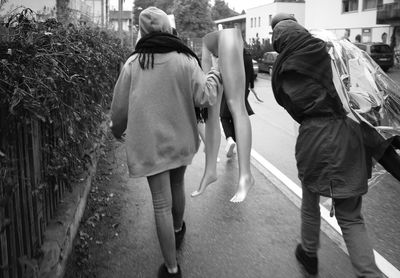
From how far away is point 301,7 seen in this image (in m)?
58.8

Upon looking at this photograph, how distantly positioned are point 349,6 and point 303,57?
42.6m

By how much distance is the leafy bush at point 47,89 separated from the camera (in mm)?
2326

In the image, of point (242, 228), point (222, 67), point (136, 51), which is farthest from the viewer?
point (242, 228)

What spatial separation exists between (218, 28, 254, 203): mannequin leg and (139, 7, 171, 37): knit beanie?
0.46 meters

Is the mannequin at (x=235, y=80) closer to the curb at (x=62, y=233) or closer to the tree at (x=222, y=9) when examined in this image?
the curb at (x=62, y=233)

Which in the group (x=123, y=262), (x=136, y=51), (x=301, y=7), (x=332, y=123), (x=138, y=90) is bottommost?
(x=123, y=262)

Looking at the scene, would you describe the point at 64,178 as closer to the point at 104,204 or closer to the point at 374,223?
the point at 104,204

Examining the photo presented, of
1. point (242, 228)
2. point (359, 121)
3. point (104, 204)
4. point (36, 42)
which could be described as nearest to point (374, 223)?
point (242, 228)

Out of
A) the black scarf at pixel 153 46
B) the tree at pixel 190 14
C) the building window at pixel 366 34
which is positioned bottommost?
the black scarf at pixel 153 46

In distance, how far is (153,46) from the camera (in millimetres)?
2984

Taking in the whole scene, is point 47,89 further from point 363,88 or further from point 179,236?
point 363,88

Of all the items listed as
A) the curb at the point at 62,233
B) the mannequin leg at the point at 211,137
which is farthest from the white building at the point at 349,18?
the mannequin leg at the point at 211,137

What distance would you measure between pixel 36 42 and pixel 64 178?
104 cm

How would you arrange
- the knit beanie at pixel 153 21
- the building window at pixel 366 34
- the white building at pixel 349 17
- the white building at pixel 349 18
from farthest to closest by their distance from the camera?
1. the building window at pixel 366 34
2. the white building at pixel 349 17
3. the white building at pixel 349 18
4. the knit beanie at pixel 153 21
